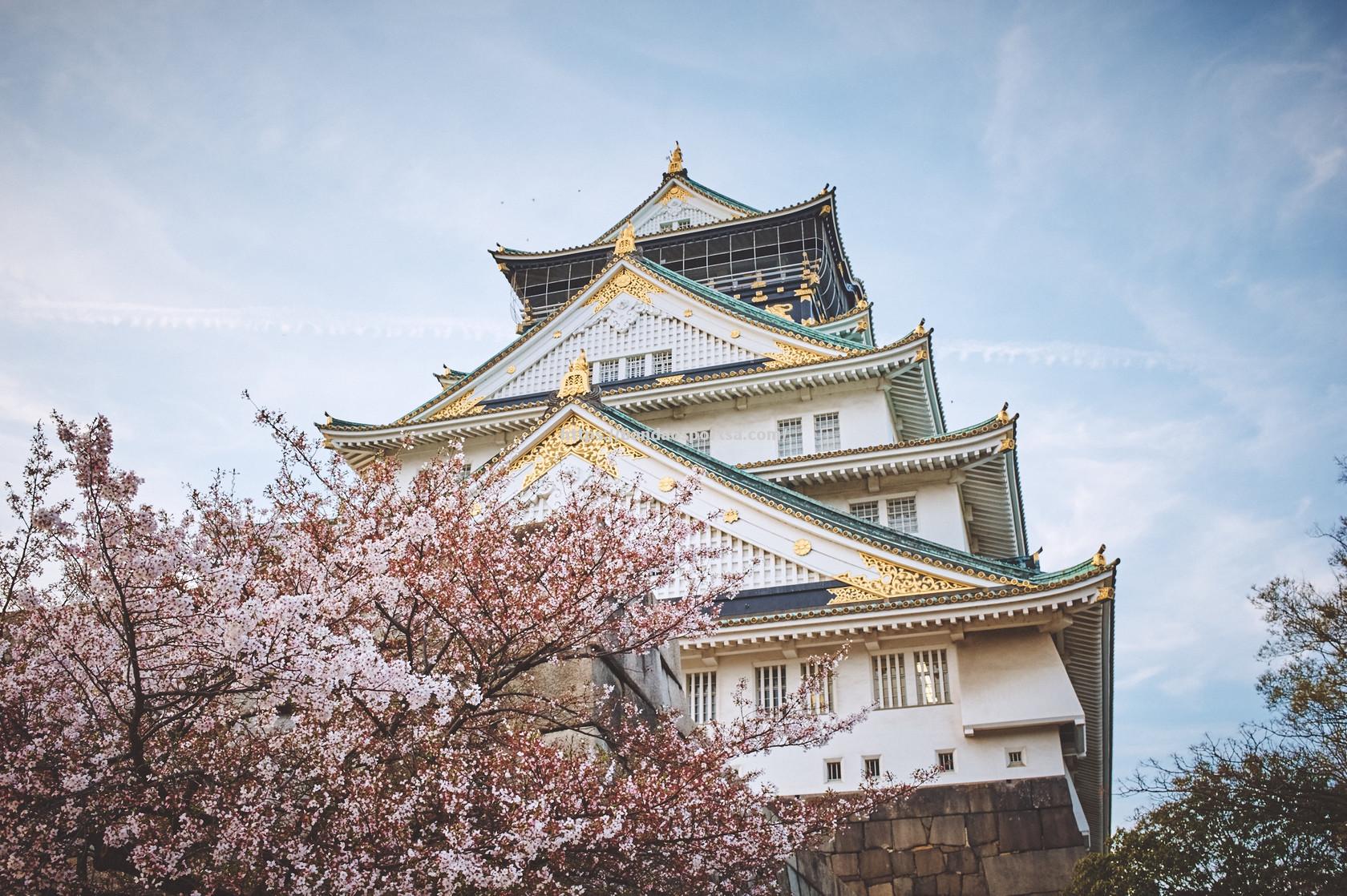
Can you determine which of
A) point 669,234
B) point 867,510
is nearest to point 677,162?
point 669,234

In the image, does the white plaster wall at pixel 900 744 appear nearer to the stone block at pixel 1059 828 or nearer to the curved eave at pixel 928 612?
the stone block at pixel 1059 828

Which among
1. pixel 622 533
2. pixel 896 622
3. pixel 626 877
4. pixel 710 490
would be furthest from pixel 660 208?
pixel 626 877

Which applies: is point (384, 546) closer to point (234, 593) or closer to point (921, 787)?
point (234, 593)

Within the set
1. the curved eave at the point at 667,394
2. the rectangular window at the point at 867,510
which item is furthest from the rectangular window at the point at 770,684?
the curved eave at the point at 667,394

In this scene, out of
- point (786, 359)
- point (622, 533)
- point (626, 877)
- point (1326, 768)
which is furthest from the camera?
point (786, 359)

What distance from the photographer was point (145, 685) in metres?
5.77

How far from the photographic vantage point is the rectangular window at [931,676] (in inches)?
605

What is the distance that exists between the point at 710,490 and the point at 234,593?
11.9 metres

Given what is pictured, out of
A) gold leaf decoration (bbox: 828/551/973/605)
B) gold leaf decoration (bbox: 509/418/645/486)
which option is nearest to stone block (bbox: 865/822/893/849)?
gold leaf decoration (bbox: 828/551/973/605)

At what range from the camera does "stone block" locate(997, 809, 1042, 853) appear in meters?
13.9

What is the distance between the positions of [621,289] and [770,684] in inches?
591

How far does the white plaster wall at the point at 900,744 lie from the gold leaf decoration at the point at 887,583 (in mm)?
931

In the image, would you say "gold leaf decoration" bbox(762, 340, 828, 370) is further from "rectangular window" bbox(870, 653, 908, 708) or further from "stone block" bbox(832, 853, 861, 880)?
"stone block" bbox(832, 853, 861, 880)

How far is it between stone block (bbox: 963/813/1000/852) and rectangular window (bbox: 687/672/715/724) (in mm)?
4304
